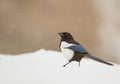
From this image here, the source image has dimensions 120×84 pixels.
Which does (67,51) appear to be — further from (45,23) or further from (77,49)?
(45,23)

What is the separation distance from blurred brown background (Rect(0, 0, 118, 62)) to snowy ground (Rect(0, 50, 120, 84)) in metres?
3.32

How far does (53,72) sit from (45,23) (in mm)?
4416

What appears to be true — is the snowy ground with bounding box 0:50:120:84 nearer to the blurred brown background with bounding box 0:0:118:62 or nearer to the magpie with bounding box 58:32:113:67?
the magpie with bounding box 58:32:113:67

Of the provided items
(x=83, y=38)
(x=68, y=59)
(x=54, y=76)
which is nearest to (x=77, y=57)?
(x=68, y=59)

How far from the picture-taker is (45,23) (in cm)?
935

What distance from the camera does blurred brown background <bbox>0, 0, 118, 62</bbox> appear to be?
9000mm

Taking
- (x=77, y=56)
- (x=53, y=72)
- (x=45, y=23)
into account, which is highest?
(x=45, y=23)

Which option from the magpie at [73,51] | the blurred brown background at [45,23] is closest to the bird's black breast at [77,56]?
the magpie at [73,51]

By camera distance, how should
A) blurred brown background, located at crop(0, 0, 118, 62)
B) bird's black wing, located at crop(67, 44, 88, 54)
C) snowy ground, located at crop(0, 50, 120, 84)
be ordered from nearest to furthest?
1. snowy ground, located at crop(0, 50, 120, 84)
2. bird's black wing, located at crop(67, 44, 88, 54)
3. blurred brown background, located at crop(0, 0, 118, 62)

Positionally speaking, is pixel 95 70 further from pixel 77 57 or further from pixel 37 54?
pixel 37 54

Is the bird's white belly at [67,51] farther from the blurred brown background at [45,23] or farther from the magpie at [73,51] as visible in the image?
the blurred brown background at [45,23]

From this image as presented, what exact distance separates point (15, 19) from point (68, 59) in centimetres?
436

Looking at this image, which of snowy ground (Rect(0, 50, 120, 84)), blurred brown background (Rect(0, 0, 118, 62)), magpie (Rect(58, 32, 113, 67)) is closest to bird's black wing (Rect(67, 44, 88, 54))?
magpie (Rect(58, 32, 113, 67))

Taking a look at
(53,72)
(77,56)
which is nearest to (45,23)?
(77,56)
